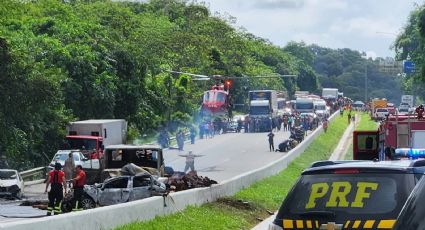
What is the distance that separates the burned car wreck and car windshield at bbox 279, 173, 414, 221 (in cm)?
1552

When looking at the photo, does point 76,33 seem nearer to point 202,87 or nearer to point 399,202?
point 202,87


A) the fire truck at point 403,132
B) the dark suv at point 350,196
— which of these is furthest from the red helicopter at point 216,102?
the dark suv at point 350,196

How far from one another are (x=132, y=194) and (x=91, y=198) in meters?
1.17

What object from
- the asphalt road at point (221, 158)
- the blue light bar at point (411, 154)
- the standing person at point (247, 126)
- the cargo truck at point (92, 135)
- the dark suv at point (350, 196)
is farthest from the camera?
the standing person at point (247, 126)

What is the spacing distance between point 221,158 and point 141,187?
A: 36583mm

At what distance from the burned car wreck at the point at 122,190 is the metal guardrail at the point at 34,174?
1826 cm

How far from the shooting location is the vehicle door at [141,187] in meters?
24.7

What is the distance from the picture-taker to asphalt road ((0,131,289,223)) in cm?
3533

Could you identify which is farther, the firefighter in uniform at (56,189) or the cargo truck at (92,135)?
the cargo truck at (92,135)

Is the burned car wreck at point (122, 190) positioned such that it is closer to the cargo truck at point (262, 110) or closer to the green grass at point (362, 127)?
the green grass at point (362, 127)

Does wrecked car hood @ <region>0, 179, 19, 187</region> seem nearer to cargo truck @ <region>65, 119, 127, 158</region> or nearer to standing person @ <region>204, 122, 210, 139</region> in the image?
cargo truck @ <region>65, 119, 127, 158</region>

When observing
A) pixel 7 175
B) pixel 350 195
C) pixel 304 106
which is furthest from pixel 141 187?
pixel 304 106

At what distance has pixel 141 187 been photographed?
24906 mm

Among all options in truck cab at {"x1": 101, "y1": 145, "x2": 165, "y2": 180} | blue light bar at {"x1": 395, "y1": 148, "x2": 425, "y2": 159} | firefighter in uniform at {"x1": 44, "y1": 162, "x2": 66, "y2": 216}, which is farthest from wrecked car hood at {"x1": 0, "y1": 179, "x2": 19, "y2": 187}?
blue light bar at {"x1": 395, "y1": 148, "x2": 425, "y2": 159}
